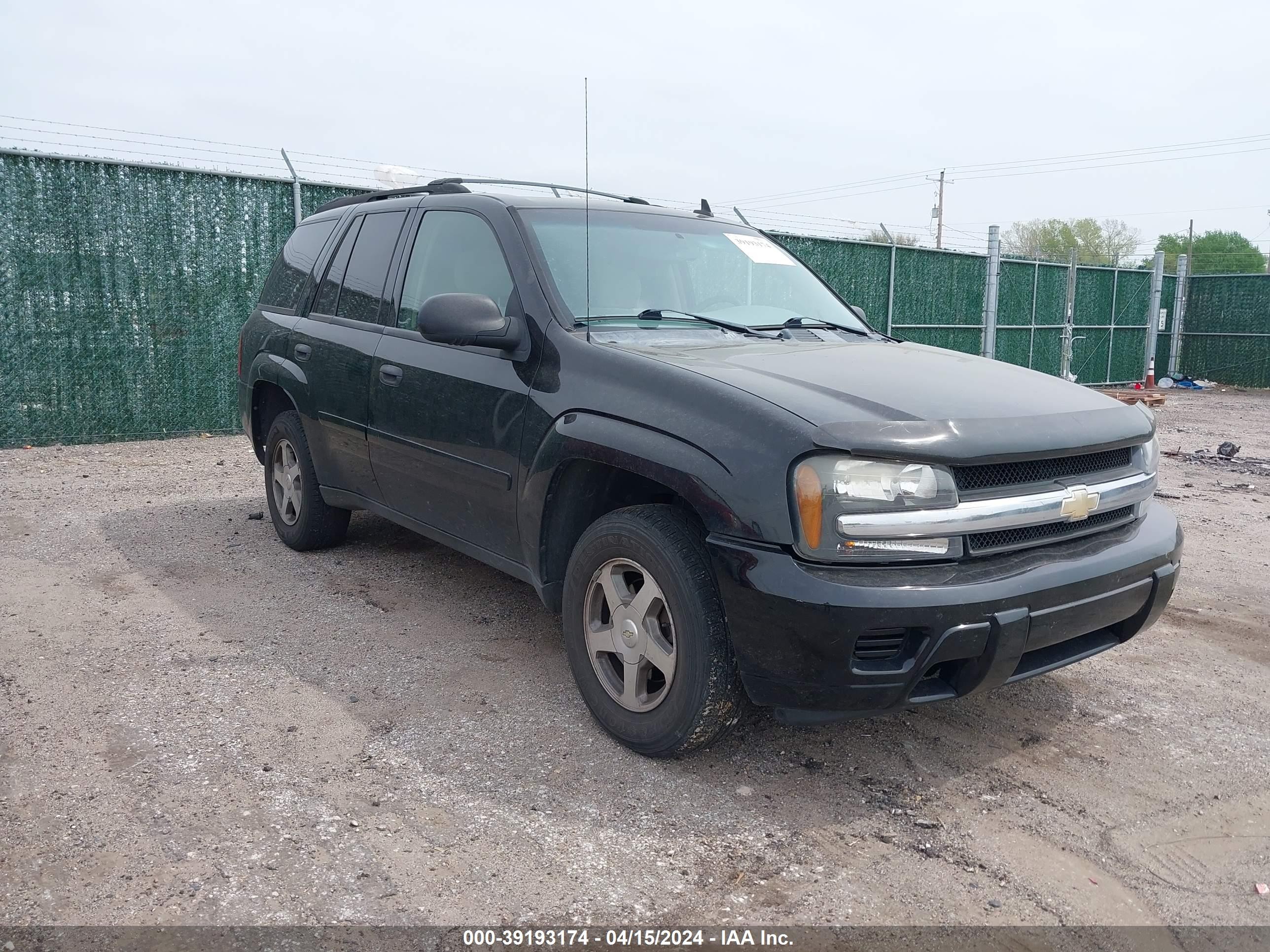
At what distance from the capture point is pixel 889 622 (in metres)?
2.62

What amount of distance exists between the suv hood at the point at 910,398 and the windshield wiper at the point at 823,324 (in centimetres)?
27

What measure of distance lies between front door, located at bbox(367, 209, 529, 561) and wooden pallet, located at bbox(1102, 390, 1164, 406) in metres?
11.8

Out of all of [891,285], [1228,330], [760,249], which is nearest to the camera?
[760,249]

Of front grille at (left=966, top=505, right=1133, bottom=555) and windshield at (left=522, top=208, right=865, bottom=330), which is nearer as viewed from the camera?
front grille at (left=966, top=505, right=1133, bottom=555)

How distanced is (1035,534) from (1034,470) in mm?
190

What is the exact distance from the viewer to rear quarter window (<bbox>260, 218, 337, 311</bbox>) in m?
5.30

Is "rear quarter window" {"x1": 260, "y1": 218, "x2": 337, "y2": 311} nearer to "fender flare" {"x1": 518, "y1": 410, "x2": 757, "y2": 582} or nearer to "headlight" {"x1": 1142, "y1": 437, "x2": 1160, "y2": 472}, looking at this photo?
"fender flare" {"x1": 518, "y1": 410, "x2": 757, "y2": 582}

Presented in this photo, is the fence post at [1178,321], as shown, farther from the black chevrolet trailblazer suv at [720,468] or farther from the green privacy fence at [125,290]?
the black chevrolet trailblazer suv at [720,468]

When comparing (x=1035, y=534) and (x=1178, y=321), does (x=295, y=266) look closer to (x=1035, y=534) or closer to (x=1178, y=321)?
(x=1035, y=534)

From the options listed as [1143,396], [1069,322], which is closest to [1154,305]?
[1143,396]

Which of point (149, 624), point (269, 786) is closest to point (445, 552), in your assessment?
point (149, 624)

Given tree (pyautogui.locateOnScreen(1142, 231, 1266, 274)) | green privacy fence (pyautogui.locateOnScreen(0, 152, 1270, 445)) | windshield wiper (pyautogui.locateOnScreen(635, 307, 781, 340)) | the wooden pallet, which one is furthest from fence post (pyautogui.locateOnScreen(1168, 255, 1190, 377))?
tree (pyautogui.locateOnScreen(1142, 231, 1266, 274))

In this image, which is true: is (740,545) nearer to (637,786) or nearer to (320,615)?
(637,786)

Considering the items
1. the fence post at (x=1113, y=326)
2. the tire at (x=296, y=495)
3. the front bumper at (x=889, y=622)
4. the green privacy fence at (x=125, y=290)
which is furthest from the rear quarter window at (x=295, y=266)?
the fence post at (x=1113, y=326)
